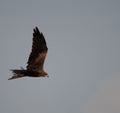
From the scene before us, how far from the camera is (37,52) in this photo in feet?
51.1

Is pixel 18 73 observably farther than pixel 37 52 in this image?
No

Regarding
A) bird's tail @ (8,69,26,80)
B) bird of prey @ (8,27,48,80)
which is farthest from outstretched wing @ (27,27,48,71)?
bird's tail @ (8,69,26,80)

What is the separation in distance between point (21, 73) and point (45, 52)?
2.06 metres

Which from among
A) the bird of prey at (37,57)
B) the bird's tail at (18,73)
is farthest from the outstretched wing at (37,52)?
the bird's tail at (18,73)

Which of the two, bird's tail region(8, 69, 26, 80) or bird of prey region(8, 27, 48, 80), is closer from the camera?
bird's tail region(8, 69, 26, 80)

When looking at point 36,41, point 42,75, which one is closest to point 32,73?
point 42,75

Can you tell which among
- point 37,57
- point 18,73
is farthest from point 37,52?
point 18,73

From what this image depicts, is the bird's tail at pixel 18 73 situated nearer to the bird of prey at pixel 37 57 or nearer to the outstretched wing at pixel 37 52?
the bird of prey at pixel 37 57

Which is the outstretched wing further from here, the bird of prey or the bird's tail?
the bird's tail

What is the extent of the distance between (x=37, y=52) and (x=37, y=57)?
314mm

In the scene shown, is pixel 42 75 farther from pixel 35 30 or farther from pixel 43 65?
pixel 35 30

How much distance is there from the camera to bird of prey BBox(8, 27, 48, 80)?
15.2m

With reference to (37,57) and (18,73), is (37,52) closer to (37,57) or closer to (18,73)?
(37,57)

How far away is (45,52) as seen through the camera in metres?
15.7
